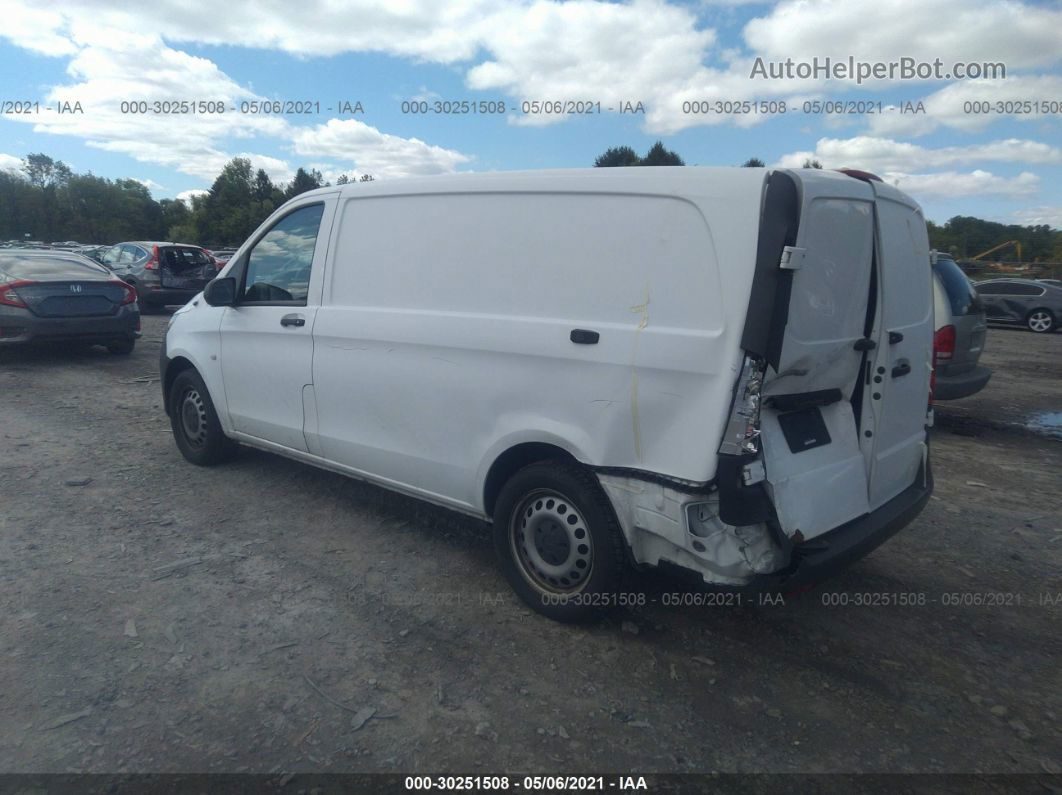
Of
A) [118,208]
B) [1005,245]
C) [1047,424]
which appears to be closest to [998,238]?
[1005,245]

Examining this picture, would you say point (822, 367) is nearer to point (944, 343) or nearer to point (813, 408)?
point (813, 408)

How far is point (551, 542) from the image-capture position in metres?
3.66

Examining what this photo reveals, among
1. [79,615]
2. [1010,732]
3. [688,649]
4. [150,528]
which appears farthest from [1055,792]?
[150,528]

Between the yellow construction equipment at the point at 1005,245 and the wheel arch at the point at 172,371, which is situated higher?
the yellow construction equipment at the point at 1005,245

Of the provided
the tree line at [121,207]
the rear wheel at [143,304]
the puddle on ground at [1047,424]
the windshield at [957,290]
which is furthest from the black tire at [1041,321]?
the tree line at [121,207]

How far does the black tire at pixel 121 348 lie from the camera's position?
36.8ft

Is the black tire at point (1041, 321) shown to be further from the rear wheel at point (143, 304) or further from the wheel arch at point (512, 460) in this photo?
the rear wheel at point (143, 304)

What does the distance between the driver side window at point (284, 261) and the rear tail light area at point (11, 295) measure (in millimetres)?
6506

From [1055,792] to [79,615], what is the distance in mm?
4152

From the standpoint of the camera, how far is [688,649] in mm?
3508

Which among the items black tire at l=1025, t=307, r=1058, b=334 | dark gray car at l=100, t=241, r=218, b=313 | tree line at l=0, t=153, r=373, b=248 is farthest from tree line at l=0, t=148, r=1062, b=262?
black tire at l=1025, t=307, r=1058, b=334

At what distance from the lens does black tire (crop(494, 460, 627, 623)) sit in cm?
340

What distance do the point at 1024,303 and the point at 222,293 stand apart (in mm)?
21255

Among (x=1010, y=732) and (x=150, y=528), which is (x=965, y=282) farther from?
(x=150, y=528)
